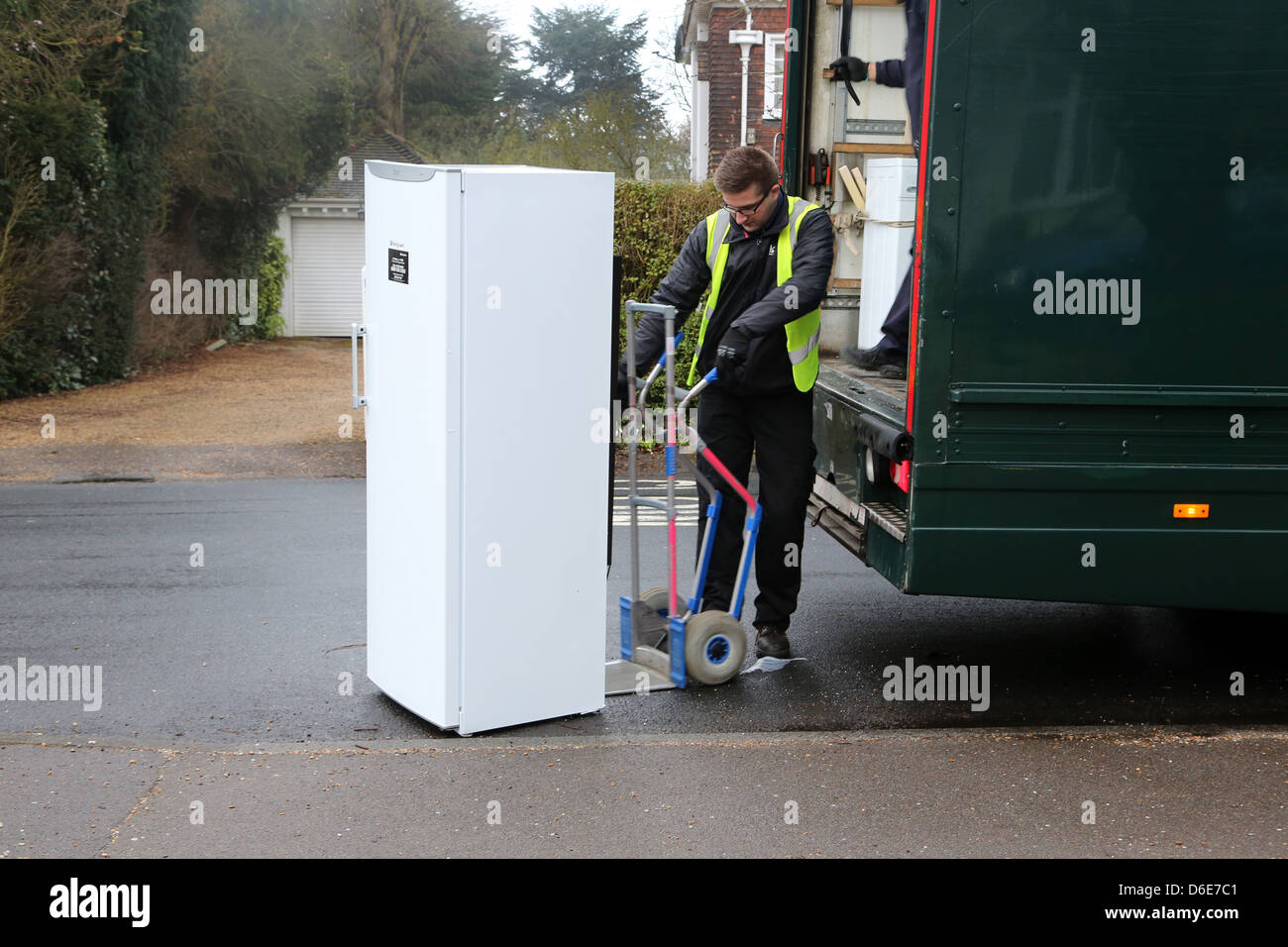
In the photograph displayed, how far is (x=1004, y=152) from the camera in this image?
4695mm

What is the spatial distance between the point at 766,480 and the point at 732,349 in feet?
2.37

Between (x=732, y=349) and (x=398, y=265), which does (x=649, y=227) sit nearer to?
(x=732, y=349)

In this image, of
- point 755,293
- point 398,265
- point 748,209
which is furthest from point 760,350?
point 398,265

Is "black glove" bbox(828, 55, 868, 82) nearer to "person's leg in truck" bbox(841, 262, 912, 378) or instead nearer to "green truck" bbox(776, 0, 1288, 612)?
"person's leg in truck" bbox(841, 262, 912, 378)

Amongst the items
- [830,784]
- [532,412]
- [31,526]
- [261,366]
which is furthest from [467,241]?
[261,366]

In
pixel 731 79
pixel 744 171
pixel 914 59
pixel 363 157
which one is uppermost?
pixel 731 79

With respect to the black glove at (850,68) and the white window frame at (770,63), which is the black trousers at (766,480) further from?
the white window frame at (770,63)

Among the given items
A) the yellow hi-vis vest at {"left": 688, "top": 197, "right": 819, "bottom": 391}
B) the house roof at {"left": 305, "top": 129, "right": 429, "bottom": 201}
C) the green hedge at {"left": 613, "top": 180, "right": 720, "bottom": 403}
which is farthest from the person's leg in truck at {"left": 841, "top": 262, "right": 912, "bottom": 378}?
the house roof at {"left": 305, "top": 129, "right": 429, "bottom": 201}

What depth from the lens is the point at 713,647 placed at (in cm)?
550

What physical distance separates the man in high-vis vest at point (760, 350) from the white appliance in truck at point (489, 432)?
59 cm

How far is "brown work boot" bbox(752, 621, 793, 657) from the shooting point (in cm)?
588

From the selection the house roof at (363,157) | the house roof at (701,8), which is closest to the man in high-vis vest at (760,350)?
the house roof at (701,8)

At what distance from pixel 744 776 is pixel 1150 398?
1.91 m

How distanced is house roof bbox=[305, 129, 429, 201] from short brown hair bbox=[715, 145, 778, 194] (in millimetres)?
24730
